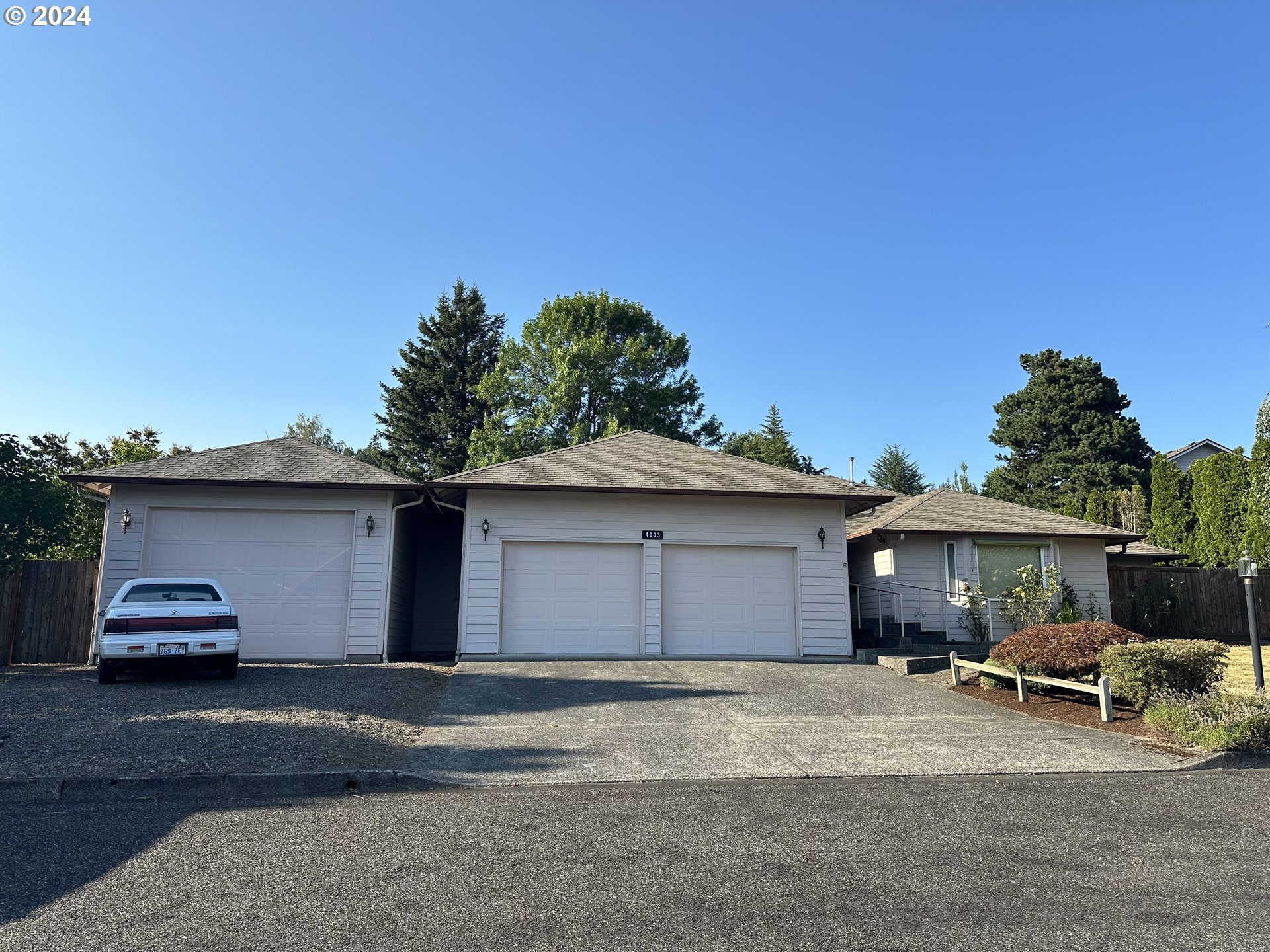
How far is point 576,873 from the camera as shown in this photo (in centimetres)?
435

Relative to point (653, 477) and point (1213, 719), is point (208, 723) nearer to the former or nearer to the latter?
point (653, 477)

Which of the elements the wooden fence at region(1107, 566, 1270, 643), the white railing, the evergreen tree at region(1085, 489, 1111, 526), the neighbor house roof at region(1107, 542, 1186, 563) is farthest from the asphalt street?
the evergreen tree at region(1085, 489, 1111, 526)

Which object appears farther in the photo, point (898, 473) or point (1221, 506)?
point (898, 473)

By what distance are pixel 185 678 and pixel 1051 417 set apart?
122 ft

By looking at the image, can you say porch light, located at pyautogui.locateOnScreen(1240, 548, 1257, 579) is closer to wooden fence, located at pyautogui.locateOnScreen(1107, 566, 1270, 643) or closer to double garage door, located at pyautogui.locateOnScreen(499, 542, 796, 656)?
double garage door, located at pyautogui.locateOnScreen(499, 542, 796, 656)

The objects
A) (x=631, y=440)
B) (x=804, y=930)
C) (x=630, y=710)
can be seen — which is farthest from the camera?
(x=631, y=440)

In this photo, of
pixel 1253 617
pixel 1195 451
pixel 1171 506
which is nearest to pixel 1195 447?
pixel 1195 451

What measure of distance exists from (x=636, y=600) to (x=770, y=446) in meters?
25.3

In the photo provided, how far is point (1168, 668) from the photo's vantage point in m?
9.34

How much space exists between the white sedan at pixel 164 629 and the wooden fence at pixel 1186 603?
18.7 m

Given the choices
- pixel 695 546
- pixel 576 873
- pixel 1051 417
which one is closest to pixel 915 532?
pixel 695 546

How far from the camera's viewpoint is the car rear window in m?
10.7

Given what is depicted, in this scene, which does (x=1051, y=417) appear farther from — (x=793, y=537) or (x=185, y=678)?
(x=185, y=678)

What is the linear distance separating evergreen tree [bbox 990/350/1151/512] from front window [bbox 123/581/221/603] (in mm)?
33344
